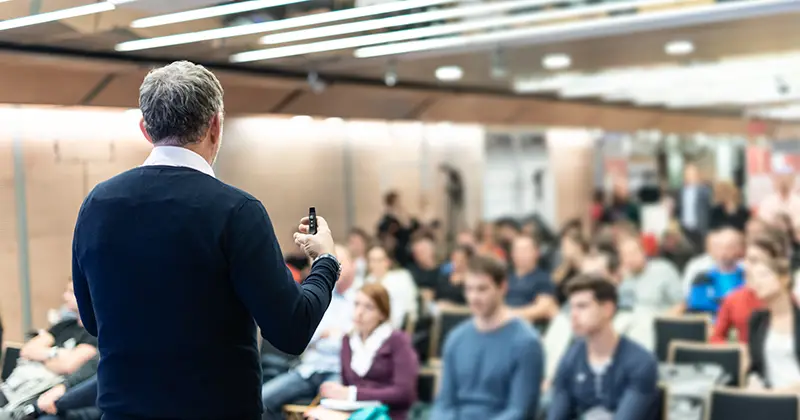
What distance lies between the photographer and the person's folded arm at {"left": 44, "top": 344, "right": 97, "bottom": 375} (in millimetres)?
2715

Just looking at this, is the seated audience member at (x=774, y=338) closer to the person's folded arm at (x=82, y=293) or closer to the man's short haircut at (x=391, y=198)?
the man's short haircut at (x=391, y=198)

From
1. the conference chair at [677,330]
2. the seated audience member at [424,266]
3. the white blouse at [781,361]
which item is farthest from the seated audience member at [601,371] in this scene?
the seated audience member at [424,266]

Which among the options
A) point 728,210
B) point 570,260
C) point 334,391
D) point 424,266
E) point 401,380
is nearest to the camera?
point 334,391

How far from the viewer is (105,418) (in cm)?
205

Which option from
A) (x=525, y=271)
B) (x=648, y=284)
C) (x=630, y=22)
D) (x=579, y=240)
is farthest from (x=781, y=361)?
(x=579, y=240)

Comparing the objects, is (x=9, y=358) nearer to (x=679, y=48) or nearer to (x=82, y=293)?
(x=82, y=293)

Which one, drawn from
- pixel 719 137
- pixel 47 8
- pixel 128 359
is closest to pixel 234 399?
pixel 128 359

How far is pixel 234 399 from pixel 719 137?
1528 cm

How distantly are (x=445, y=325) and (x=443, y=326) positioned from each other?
0.02 m

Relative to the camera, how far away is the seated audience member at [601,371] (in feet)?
15.1

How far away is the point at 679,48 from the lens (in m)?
7.14

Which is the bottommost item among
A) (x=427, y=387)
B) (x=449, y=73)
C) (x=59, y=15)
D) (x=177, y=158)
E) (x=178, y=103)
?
(x=427, y=387)

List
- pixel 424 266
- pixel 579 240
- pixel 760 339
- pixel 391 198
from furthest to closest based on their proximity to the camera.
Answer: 1. pixel 579 240
2. pixel 424 266
3. pixel 391 198
4. pixel 760 339

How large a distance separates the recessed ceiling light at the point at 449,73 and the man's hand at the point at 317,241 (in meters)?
4.49
